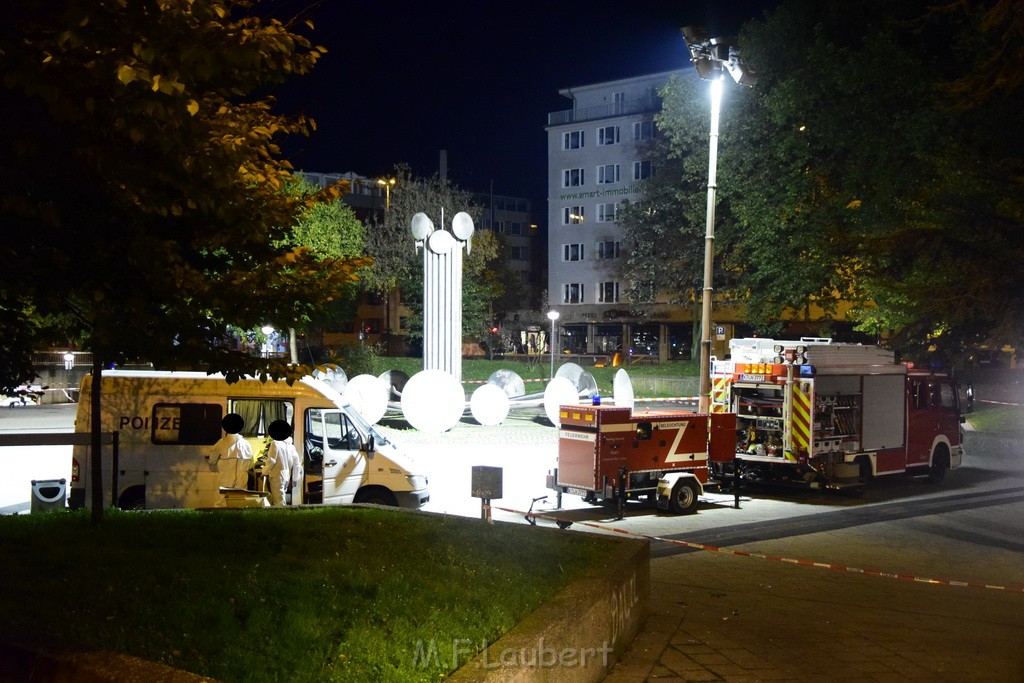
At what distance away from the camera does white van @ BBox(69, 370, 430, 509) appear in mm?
12133

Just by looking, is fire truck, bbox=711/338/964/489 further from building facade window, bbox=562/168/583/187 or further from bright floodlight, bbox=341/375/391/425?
building facade window, bbox=562/168/583/187

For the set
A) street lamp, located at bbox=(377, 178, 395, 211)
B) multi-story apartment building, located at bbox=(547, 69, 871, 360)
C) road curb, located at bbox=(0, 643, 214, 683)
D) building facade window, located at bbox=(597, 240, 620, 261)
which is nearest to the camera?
road curb, located at bbox=(0, 643, 214, 683)

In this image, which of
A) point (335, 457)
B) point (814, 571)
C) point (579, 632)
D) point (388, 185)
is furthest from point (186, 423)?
point (388, 185)

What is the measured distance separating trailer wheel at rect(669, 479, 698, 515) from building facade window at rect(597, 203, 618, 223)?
51.8 m

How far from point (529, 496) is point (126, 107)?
11908 millimetres

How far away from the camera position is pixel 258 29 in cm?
682

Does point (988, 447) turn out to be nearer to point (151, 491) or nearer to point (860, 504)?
point (860, 504)

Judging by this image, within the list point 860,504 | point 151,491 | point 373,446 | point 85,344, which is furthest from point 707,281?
point 85,344

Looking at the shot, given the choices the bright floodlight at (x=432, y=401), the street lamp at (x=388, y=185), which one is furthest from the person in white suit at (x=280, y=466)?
the street lamp at (x=388, y=185)

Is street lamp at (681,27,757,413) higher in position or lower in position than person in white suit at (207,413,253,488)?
higher

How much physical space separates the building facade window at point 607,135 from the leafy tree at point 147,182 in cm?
6027

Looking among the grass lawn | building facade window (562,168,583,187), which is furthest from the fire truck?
building facade window (562,168,583,187)

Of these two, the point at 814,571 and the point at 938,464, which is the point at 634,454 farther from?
the point at 938,464

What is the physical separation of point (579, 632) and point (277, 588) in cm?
195
